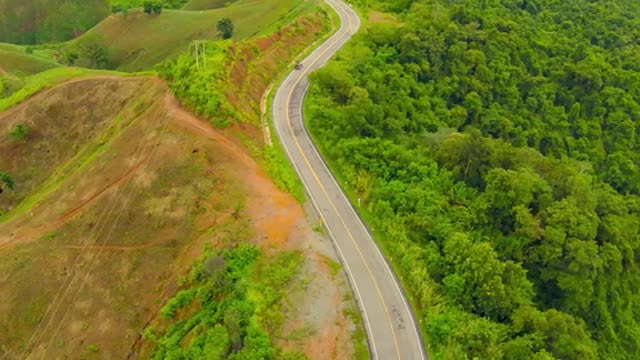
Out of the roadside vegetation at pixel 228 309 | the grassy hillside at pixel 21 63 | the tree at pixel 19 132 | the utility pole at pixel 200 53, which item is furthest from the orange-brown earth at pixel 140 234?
the grassy hillside at pixel 21 63

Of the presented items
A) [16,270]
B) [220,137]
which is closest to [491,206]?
[220,137]

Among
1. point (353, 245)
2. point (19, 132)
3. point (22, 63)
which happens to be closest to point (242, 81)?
point (353, 245)

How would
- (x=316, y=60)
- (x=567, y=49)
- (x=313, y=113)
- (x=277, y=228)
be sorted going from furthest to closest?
(x=567, y=49)
(x=316, y=60)
(x=313, y=113)
(x=277, y=228)

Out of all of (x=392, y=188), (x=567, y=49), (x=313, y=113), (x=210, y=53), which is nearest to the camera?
(x=392, y=188)

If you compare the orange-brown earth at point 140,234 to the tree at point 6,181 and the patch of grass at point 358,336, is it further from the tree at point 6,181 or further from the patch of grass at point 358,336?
the tree at point 6,181

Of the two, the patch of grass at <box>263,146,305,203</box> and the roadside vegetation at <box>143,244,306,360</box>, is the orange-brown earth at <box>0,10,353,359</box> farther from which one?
the roadside vegetation at <box>143,244,306,360</box>

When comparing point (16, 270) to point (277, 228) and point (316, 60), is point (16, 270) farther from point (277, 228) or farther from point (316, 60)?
point (316, 60)

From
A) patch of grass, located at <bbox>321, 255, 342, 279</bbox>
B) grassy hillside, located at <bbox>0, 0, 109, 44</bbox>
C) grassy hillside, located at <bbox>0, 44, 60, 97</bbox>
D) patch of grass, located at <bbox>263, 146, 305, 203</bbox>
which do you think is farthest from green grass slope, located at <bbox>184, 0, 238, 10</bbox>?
patch of grass, located at <bbox>321, 255, 342, 279</bbox>
